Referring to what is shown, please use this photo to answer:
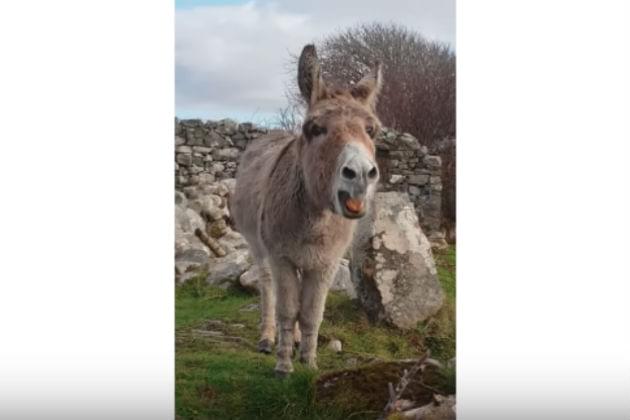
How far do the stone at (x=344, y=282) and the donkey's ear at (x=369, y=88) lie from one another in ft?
3.03

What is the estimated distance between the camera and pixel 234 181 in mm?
6262

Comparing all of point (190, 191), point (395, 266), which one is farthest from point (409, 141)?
point (190, 191)

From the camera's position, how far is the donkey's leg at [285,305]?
5758 millimetres

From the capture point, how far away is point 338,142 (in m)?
5.46

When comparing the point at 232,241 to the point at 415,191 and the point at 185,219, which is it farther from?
the point at 415,191

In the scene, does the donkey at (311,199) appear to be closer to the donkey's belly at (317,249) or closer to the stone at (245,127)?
the donkey's belly at (317,249)

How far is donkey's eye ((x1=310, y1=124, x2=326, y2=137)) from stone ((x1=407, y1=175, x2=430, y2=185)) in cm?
80

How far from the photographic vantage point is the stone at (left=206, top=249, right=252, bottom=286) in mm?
6223

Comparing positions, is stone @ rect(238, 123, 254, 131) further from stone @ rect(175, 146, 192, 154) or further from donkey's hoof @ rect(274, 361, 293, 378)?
donkey's hoof @ rect(274, 361, 293, 378)
